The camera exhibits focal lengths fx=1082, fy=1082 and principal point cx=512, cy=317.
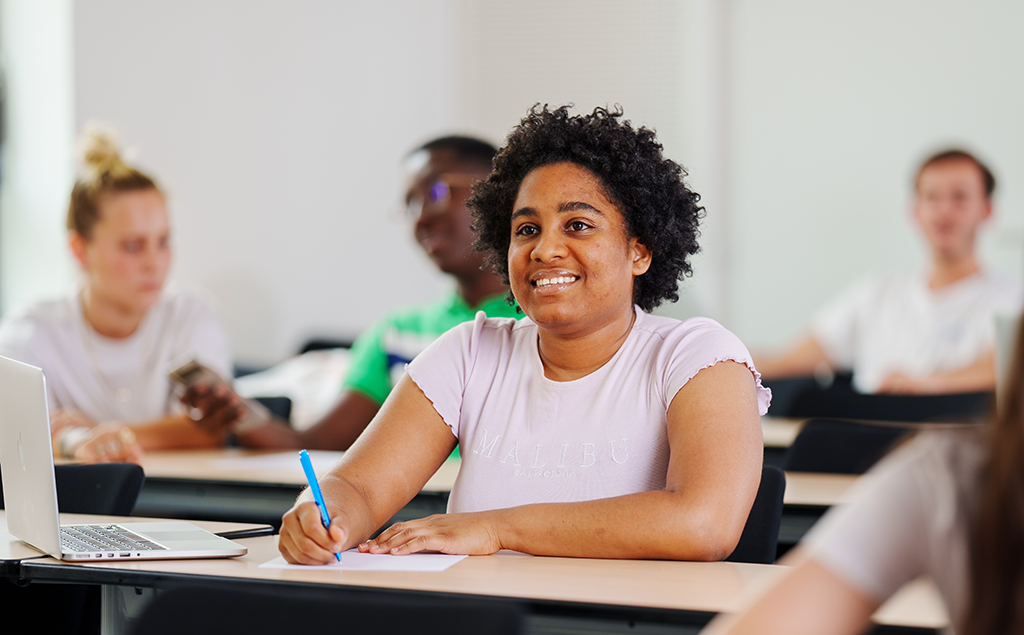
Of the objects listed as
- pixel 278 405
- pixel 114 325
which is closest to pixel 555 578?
pixel 278 405

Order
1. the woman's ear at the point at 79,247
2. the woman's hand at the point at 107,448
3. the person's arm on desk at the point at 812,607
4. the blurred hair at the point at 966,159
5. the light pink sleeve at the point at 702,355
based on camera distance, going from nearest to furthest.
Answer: the person's arm on desk at the point at 812,607 < the light pink sleeve at the point at 702,355 < the woman's hand at the point at 107,448 < the woman's ear at the point at 79,247 < the blurred hair at the point at 966,159

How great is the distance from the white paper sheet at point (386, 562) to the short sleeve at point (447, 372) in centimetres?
34

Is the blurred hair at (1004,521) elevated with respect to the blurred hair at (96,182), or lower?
lower

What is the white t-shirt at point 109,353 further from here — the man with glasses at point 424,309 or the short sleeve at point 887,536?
the short sleeve at point 887,536

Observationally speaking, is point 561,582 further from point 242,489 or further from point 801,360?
point 801,360

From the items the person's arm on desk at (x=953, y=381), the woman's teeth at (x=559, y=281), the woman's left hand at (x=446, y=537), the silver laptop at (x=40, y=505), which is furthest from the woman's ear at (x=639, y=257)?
the person's arm on desk at (x=953, y=381)

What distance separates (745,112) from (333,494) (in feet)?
14.0

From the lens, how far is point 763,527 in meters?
1.84

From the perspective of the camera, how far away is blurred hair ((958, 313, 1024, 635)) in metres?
0.80

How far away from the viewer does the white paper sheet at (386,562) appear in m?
1.58

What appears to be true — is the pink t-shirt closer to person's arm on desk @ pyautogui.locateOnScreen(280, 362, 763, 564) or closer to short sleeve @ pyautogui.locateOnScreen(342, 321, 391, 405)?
person's arm on desk @ pyautogui.locateOnScreen(280, 362, 763, 564)

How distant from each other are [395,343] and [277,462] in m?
0.52

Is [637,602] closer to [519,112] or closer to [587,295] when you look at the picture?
[587,295]

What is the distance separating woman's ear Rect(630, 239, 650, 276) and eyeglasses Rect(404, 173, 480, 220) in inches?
52.1
